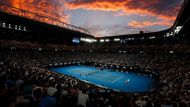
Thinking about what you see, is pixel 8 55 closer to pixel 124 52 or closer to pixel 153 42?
pixel 124 52

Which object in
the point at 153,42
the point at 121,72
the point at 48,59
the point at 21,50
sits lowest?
the point at 121,72

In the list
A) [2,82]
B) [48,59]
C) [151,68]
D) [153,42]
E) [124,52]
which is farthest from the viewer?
[124,52]

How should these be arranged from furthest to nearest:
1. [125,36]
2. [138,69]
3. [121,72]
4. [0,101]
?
1. [125,36]
2. [121,72]
3. [138,69]
4. [0,101]

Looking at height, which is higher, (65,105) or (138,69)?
(65,105)

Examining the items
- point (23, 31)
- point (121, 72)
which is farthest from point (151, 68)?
point (23, 31)

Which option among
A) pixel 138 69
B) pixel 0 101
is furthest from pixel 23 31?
pixel 0 101

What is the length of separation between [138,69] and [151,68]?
4655 mm

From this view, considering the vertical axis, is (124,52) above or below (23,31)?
below

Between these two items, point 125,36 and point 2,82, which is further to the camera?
point 125,36

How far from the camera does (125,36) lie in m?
71.6

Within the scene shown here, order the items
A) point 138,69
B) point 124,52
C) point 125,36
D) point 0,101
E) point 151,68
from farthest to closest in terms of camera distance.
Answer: point 125,36 → point 124,52 → point 138,69 → point 151,68 → point 0,101

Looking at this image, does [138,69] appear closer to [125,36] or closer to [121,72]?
[121,72]

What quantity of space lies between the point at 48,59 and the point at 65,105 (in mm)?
51518

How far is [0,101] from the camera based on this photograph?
418cm
